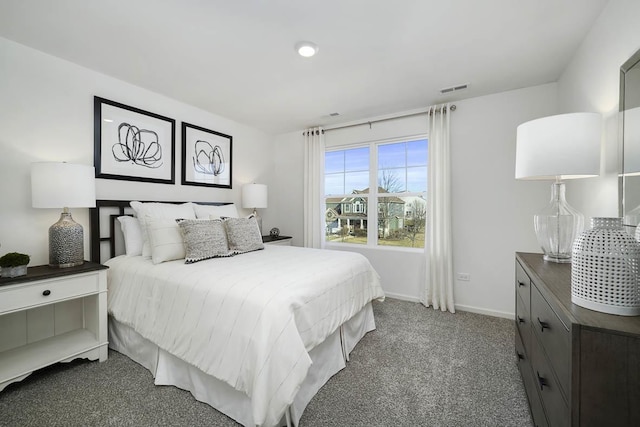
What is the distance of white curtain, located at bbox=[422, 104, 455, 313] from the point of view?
316 cm

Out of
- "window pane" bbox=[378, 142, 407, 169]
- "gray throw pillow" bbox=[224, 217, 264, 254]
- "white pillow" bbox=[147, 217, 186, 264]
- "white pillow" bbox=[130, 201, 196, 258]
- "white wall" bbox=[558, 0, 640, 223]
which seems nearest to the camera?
"white wall" bbox=[558, 0, 640, 223]

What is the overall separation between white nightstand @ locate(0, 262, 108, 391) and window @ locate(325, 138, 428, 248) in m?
2.89

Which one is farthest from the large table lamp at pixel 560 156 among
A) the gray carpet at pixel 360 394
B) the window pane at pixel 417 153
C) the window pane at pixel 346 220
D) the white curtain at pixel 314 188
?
the white curtain at pixel 314 188

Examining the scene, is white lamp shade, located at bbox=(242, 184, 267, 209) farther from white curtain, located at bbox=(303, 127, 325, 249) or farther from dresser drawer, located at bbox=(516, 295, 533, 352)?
dresser drawer, located at bbox=(516, 295, 533, 352)

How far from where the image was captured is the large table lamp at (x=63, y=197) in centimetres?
195

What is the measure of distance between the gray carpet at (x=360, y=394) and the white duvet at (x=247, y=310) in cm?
33

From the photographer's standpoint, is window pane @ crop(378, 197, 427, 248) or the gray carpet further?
window pane @ crop(378, 197, 427, 248)

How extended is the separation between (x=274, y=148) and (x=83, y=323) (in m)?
3.34

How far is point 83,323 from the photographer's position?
93.7 inches

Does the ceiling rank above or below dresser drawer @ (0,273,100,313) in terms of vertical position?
A: above

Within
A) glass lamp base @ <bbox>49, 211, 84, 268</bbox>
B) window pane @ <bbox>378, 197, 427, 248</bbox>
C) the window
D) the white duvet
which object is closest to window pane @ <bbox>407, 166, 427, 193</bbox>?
the window

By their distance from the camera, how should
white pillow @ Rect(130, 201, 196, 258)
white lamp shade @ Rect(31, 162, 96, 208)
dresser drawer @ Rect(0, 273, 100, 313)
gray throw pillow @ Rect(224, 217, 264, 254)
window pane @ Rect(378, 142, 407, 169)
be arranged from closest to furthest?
dresser drawer @ Rect(0, 273, 100, 313) → white lamp shade @ Rect(31, 162, 96, 208) → white pillow @ Rect(130, 201, 196, 258) → gray throw pillow @ Rect(224, 217, 264, 254) → window pane @ Rect(378, 142, 407, 169)

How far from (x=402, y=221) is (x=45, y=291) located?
141 inches

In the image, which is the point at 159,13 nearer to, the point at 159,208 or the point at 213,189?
the point at 159,208
